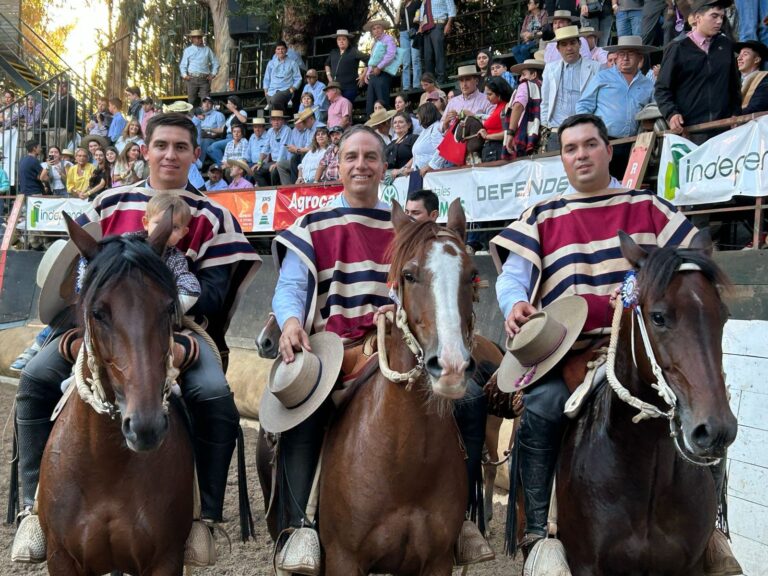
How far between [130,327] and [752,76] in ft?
23.2

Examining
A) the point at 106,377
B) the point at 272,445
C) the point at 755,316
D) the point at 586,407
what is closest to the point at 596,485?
the point at 586,407

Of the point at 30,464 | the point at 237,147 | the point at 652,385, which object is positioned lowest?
the point at 30,464

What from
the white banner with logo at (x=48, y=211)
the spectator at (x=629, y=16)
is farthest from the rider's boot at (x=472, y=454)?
the white banner with logo at (x=48, y=211)

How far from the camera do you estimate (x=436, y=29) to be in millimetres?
16312

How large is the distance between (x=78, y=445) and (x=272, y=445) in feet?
3.92

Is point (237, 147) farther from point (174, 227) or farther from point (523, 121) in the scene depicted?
point (174, 227)

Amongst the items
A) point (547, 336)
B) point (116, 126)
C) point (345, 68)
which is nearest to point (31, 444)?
point (547, 336)

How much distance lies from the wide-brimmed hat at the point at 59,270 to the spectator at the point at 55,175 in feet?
48.4

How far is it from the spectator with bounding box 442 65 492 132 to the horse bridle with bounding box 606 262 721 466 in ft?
27.9

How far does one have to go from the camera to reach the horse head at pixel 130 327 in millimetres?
3287

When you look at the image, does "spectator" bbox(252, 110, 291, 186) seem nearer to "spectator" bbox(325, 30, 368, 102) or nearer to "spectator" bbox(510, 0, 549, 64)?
"spectator" bbox(325, 30, 368, 102)

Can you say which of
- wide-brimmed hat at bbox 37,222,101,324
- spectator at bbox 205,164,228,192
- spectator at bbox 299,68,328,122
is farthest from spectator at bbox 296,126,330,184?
wide-brimmed hat at bbox 37,222,101,324

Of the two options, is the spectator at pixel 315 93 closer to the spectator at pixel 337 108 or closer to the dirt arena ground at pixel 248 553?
the spectator at pixel 337 108

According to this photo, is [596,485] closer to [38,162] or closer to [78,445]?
[78,445]
